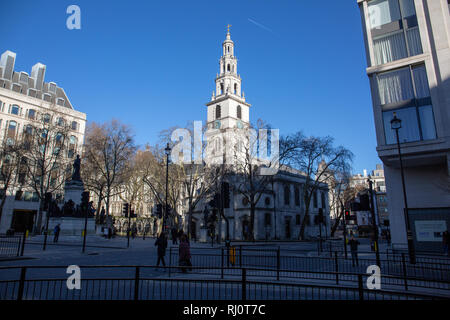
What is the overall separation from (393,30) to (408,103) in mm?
5658

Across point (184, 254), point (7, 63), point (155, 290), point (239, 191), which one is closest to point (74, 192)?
point (239, 191)

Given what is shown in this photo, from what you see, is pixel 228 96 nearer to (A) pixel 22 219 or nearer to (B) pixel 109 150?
(B) pixel 109 150

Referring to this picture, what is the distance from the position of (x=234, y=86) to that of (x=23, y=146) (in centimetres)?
4293

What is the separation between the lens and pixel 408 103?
19.7 metres

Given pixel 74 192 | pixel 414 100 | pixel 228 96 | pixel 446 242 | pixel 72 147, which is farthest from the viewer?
pixel 228 96

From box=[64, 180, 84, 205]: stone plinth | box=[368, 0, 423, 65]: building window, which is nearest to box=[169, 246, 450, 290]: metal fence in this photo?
box=[368, 0, 423, 65]: building window

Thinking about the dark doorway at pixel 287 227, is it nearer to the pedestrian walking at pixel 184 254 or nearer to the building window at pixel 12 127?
the pedestrian walking at pixel 184 254

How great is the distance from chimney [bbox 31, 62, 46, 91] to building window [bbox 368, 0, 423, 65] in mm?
62043

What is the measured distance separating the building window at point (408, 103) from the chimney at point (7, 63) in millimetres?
63236

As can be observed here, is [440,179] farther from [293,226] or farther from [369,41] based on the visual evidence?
[293,226]

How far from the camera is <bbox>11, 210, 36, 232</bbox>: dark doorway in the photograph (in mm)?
49969

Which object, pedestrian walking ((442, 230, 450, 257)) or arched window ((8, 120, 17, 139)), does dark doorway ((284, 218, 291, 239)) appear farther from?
arched window ((8, 120, 17, 139))

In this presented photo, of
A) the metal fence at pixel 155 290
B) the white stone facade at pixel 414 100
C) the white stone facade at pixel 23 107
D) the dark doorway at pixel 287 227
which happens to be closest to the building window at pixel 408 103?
the white stone facade at pixel 414 100

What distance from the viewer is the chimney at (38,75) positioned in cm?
6094
